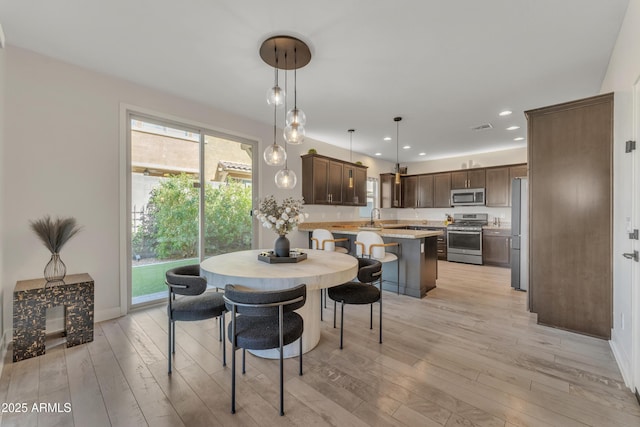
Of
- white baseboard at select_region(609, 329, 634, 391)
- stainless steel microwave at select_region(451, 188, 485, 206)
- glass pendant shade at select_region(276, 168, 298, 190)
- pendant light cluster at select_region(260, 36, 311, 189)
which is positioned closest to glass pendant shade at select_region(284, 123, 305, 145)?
pendant light cluster at select_region(260, 36, 311, 189)

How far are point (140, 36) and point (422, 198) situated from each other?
6832mm

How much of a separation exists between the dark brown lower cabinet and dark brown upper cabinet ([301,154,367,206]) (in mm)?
2986

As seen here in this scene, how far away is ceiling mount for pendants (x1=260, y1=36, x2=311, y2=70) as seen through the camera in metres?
2.30

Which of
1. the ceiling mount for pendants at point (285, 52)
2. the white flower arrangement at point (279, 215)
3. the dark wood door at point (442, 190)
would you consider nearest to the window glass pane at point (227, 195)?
the ceiling mount for pendants at point (285, 52)

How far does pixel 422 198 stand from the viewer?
24.3ft

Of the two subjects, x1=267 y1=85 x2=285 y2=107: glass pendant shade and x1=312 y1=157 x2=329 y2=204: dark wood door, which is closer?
x1=267 y1=85 x2=285 y2=107: glass pendant shade

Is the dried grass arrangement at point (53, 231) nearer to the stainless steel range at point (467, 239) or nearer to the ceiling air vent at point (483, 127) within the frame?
the ceiling air vent at point (483, 127)

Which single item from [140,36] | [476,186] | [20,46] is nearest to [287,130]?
[140,36]

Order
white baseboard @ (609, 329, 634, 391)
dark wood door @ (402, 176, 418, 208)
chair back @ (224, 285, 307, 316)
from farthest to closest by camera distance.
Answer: dark wood door @ (402, 176, 418, 208)
white baseboard @ (609, 329, 634, 391)
chair back @ (224, 285, 307, 316)

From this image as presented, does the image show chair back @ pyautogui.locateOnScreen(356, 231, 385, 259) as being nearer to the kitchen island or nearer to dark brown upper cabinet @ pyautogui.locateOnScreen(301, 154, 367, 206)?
the kitchen island

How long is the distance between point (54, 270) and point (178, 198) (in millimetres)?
1444

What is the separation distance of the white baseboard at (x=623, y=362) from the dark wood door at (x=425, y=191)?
512 centimetres

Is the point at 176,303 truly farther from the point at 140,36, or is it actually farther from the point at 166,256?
the point at 140,36

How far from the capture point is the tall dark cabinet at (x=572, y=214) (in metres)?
2.49
